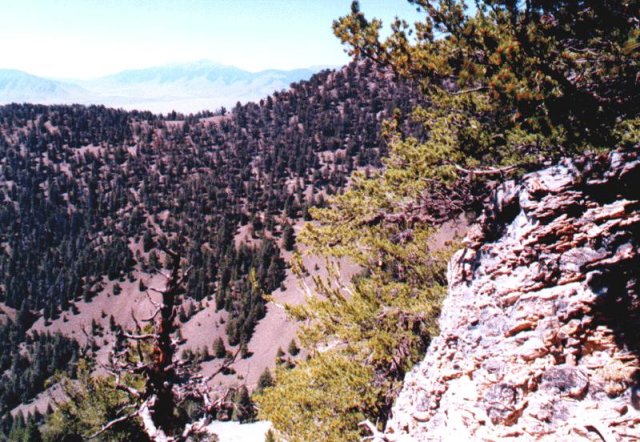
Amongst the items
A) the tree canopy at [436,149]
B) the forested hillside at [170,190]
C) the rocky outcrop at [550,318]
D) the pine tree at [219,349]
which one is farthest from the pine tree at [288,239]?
the rocky outcrop at [550,318]

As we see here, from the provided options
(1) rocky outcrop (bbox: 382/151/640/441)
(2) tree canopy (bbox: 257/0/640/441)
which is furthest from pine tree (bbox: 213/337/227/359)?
(1) rocky outcrop (bbox: 382/151/640/441)

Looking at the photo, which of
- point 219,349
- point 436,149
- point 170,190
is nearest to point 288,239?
point 219,349

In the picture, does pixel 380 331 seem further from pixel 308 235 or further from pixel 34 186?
pixel 34 186

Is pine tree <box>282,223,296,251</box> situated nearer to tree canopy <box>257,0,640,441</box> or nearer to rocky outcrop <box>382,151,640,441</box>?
tree canopy <box>257,0,640,441</box>

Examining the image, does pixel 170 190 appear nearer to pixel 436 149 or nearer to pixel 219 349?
pixel 219 349

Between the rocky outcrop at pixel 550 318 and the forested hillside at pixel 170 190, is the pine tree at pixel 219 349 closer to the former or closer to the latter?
the forested hillside at pixel 170 190

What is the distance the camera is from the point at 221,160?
6432 inches

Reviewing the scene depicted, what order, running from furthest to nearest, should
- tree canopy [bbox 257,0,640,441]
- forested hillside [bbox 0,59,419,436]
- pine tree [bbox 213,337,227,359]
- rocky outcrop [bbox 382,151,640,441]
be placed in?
forested hillside [bbox 0,59,419,436] < pine tree [bbox 213,337,227,359] < tree canopy [bbox 257,0,640,441] < rocky outcrop [bbox 382,151,640,441]

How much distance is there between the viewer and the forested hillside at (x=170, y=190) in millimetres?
112750

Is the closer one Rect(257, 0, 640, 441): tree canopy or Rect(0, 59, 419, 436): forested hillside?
Rect(257, 0, 640, 441): tree canopy

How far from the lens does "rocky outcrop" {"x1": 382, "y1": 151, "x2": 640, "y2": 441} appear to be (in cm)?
563

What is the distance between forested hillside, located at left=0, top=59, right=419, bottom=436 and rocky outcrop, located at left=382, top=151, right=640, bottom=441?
8603 centimetres

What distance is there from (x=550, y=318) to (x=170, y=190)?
6308 inches

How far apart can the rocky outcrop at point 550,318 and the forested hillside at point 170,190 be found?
86029 mm
